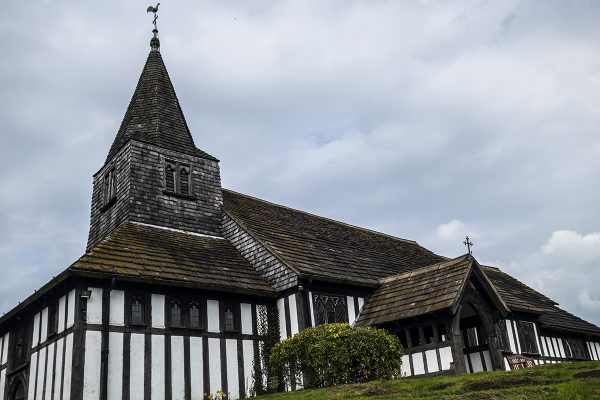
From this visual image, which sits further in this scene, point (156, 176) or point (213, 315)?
point (156, 176)

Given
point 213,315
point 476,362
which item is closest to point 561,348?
point 476,362

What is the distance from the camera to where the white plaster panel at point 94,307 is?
1711 cm

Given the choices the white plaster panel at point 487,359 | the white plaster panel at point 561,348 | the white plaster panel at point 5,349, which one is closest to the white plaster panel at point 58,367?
the white plaster panel at point 5,349

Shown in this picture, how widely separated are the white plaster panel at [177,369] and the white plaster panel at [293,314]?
149 inches

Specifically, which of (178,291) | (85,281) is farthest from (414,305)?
(85,281)

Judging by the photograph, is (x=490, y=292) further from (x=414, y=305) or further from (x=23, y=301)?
(x=23, y=301)

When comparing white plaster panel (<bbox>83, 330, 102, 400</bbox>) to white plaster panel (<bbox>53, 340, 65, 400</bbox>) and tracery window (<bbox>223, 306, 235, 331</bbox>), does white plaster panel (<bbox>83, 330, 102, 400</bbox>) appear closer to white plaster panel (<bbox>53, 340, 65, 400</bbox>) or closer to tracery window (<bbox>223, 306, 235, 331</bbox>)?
white plaster panel (<bbox>53, 340, 65, 400</bbox>)

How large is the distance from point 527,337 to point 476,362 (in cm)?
446

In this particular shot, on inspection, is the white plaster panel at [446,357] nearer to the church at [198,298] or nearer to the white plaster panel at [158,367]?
the church at [198,298]

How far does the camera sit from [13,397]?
20.7 m

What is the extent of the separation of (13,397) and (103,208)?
7841 millimetres

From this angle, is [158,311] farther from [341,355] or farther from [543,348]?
[543,348]

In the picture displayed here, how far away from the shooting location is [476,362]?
72.0 feet

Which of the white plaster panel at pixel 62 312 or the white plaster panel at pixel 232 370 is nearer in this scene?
the white plaster panel at pixel 62 312
